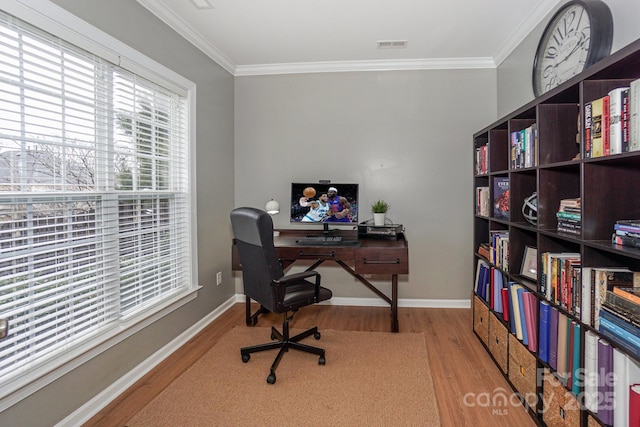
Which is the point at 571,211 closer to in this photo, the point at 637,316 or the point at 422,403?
the point at 637,316

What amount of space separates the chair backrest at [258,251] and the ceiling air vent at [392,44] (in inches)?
77.2

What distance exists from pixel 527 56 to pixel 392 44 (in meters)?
1.09

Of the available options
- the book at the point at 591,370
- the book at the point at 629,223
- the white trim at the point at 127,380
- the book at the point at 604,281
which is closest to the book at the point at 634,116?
the book at the point at 629,223

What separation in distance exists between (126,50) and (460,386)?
294cm

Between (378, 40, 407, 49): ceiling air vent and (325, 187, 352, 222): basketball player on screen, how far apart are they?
1.36m

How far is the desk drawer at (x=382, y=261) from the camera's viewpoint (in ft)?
A: 8.68

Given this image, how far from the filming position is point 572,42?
1.95 m

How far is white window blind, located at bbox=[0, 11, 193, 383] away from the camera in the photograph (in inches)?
56.2

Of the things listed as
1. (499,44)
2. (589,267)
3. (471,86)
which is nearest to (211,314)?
(589,267)

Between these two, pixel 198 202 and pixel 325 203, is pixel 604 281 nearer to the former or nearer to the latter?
pixel 325 203

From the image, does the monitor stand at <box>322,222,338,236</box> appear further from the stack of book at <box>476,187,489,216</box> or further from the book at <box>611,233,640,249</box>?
the book at <box>611,233,640,249</box>

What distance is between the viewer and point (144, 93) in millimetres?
2215

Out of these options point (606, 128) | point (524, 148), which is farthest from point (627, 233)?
point (524, 148)

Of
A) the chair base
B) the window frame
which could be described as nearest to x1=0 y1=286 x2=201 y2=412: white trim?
the window frame
